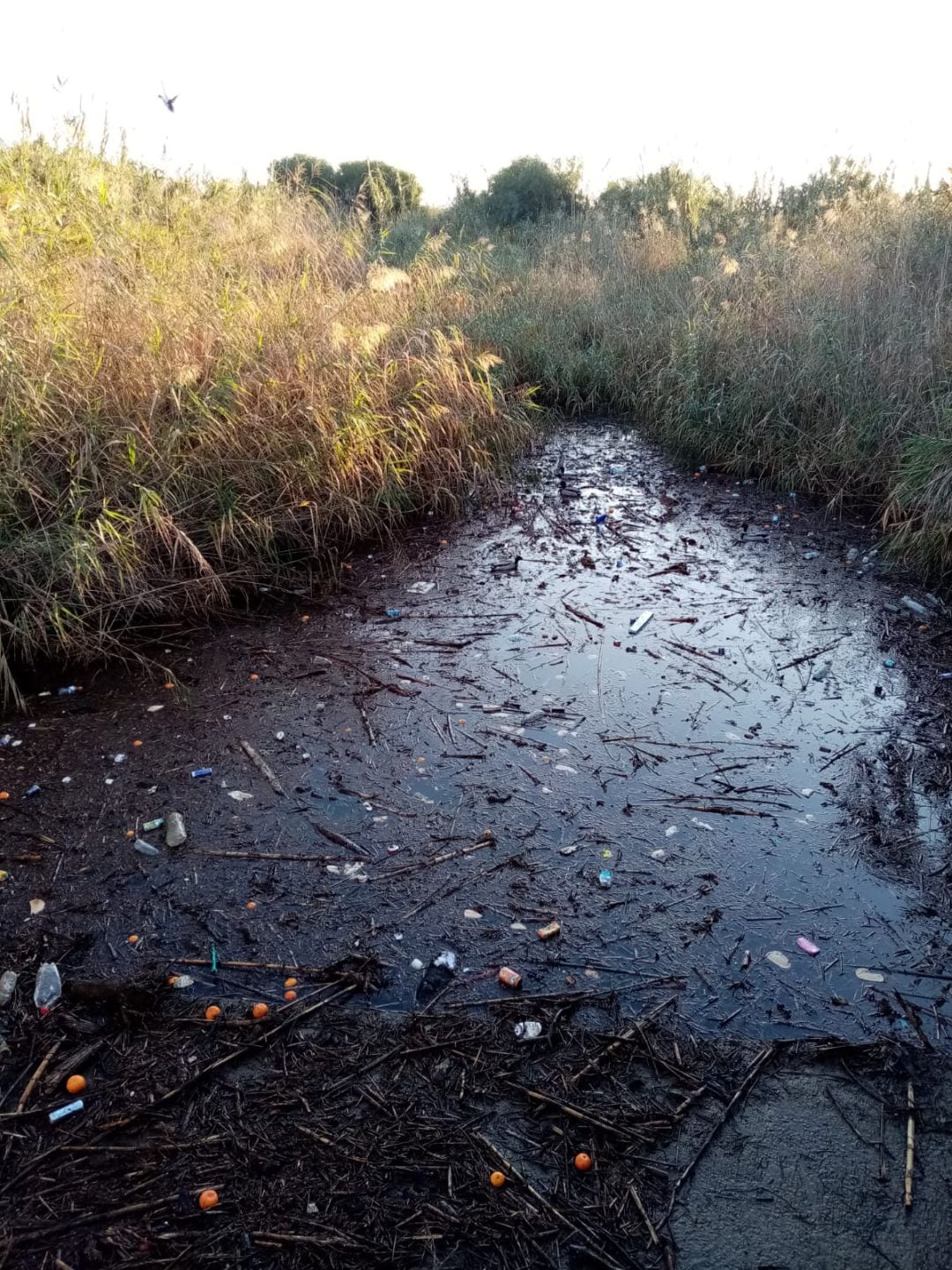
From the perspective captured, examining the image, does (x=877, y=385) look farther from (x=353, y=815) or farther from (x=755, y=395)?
(x=353, y=815)

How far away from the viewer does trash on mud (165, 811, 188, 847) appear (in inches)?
103

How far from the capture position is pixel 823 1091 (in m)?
1.82

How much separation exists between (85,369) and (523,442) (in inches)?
128

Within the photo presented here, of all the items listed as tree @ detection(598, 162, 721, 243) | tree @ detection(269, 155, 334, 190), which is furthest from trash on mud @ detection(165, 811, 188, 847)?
tree @ detection(269, 155, 334, 190)

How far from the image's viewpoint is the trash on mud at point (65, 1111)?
A: 1.77 meters

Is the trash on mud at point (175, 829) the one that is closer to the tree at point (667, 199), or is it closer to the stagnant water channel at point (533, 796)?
the stagnant water channel at point (533, 796)

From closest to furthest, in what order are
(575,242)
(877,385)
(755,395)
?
1. (877,385)
2. (755,395)
3. (575,242)

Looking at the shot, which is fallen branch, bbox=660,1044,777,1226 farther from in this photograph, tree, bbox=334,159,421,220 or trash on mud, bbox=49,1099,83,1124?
tree, bbox=334,159,421,220

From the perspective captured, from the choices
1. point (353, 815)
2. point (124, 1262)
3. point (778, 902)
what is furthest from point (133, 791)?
point (778, 902)

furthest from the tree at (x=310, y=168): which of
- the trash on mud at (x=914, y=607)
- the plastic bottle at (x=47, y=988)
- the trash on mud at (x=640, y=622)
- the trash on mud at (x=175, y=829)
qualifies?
the plastic bottle at (x=47, y=988)

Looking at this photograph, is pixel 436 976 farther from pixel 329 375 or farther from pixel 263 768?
pixel 329 375

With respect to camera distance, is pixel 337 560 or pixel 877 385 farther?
pixel 877 385

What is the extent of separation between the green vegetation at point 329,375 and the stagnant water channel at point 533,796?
51 cm

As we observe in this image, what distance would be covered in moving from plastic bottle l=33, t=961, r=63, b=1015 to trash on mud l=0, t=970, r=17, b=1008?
5 centimetres
